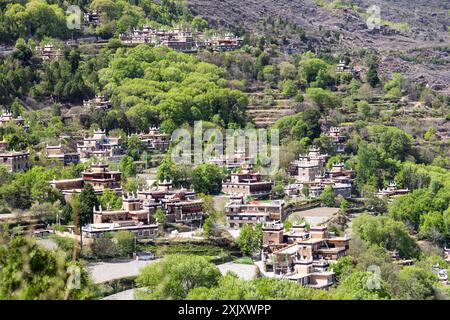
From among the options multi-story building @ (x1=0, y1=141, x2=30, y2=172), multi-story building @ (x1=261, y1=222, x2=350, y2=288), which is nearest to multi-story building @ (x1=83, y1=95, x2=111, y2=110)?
multi-story building @ (x1=0, y1=141, x2=30, y2=172)

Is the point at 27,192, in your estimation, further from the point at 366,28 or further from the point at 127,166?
the point at 366,28

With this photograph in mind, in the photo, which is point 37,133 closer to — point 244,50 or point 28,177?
point 28,177

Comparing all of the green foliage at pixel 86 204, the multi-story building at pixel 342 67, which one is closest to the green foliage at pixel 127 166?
the green foliage at pixel 86 204

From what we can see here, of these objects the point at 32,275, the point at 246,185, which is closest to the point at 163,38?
the point at 246,185

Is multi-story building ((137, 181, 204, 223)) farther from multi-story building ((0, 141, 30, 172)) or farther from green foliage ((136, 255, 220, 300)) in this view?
green foliage ((136, 255, 220, 300))

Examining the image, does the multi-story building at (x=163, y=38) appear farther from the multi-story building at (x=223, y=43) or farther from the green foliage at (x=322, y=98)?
the green foliage at (x=322, y=98)
